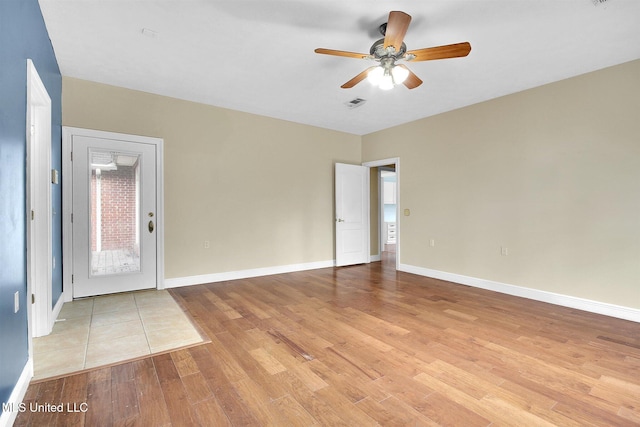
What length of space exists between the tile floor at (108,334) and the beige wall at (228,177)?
929 mm

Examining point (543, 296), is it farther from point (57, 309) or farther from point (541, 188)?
point (57, 309)

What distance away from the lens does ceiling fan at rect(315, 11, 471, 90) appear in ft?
7.36

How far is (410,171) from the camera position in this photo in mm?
5535

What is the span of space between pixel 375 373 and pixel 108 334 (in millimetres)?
2466

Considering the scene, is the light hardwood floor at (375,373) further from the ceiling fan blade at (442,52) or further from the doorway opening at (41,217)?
the ceiling fan blade at (442,52)

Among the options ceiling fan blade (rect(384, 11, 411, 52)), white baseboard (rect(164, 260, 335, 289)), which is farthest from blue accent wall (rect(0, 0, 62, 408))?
white baseboard (rect(164, 260, 335, 289))

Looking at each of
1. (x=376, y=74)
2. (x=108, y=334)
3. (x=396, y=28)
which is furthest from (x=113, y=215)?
(x=396, y=28)

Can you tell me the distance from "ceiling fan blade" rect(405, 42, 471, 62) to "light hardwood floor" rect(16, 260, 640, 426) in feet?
7.95

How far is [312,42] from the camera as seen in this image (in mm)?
2881

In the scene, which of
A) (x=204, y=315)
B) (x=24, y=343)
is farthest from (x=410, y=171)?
(x=24, y=343)

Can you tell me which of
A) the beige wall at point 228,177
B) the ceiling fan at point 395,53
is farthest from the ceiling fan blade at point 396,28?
the beige wall at point 228,177

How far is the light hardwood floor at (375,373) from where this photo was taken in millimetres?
1730

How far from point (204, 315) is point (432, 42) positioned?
3647mm

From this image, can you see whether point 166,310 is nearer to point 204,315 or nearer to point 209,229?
point 204,315
